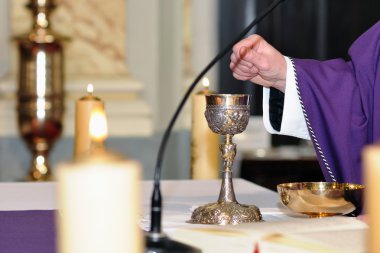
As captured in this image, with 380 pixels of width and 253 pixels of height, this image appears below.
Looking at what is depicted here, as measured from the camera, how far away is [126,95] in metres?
5.48

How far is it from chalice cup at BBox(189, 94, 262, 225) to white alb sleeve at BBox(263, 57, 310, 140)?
51 cm

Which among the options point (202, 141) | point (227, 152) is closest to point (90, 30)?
point (202, 141)

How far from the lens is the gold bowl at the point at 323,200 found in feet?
5.80

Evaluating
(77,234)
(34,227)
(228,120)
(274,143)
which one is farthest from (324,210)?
(274,143)

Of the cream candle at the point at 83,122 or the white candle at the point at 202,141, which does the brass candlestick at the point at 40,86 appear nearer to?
the white candle at the point at 202,141

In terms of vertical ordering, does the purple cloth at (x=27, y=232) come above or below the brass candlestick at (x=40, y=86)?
below

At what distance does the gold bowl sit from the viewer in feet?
5.80

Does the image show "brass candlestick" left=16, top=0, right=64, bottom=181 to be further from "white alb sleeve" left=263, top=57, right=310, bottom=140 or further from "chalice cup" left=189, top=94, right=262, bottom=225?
"chalice cup" left=189, top=94, right=262, bottom=225

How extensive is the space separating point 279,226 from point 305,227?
0.04 m

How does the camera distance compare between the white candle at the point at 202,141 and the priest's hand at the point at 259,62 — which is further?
the white candle at the point at 202,141

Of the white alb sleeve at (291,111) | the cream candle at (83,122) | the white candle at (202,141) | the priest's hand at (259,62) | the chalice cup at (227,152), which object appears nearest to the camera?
the chalice cup at (227,152)

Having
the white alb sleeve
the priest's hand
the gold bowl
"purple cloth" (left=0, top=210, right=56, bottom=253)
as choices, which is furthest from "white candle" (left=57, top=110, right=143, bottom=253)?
the white alb sleeve

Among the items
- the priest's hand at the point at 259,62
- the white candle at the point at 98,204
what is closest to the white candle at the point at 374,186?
the white candle at the point at 98,204

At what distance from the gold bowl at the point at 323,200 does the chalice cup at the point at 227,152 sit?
110 millimetres
